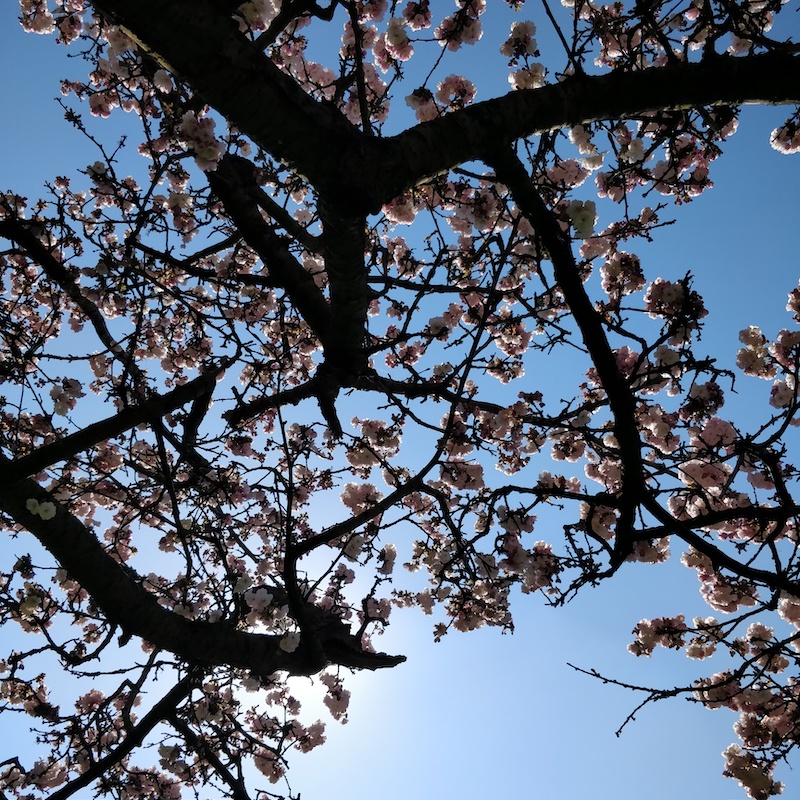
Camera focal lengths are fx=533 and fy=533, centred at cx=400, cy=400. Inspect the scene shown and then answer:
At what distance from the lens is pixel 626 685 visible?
10.1 feet

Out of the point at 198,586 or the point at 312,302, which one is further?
the point at 198,586

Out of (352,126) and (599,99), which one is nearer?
(352,126)

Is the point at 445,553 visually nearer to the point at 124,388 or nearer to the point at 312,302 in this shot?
the point at 312,302

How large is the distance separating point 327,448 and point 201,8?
14.5 ft

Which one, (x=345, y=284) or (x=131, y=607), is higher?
(x=345, y=284)

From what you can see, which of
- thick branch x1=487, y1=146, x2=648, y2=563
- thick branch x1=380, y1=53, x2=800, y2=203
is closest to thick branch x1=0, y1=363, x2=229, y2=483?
thick branch x1=380, y1=53, x2=800, y2=203

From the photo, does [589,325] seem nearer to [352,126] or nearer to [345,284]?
[345,284]

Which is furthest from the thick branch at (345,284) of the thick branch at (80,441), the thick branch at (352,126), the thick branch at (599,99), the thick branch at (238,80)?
the thick branch at (80,441)

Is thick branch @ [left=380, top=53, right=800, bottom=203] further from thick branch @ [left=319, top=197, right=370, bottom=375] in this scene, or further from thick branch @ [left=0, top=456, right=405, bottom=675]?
thick branch @ [left=0, top=456, right=405, bottom=675]

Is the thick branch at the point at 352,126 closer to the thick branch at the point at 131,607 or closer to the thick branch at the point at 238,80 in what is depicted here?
the thick branch at the point at 238,80

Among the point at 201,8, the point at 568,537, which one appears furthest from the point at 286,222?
the point at 568,537

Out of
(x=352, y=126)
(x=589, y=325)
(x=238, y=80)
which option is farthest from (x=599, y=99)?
(x=238, y=80)

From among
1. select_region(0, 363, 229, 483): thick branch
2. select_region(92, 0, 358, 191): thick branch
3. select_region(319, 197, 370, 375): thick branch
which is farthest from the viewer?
select_region(0, 363, 229, 483): thick branch

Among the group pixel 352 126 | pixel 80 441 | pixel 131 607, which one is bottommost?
pixel 131 607
